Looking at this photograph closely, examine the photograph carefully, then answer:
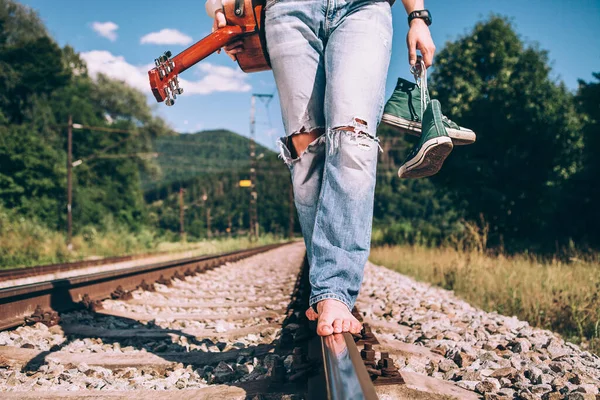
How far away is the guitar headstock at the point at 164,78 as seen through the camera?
211 cm

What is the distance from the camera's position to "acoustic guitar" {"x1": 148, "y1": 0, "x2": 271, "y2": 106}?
6.53ft

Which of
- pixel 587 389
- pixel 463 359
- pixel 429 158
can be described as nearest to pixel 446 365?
pixel 463 359

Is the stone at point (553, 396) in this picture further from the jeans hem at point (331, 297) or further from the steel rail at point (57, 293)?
the steel rail at point (57, 293)

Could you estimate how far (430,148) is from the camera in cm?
166

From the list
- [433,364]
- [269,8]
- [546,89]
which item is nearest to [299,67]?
[269,8]

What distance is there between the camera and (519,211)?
16672 millimetres

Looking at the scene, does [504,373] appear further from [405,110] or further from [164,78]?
[164,78]

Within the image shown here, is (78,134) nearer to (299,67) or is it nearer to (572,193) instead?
(572,193)

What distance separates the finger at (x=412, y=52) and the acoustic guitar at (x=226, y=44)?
59 centimetres

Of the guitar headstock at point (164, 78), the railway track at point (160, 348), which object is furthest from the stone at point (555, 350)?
the guitar headstock at point (164, 78)

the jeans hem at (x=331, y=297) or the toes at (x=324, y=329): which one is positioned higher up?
the jeans hem at (x=331, y=297)

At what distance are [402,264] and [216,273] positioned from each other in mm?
4070

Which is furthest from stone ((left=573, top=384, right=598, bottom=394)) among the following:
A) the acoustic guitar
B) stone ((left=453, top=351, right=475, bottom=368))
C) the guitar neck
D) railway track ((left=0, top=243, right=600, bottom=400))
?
the guitar neck

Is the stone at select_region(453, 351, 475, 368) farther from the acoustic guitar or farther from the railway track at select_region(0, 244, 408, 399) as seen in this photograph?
the acoustic guitar
